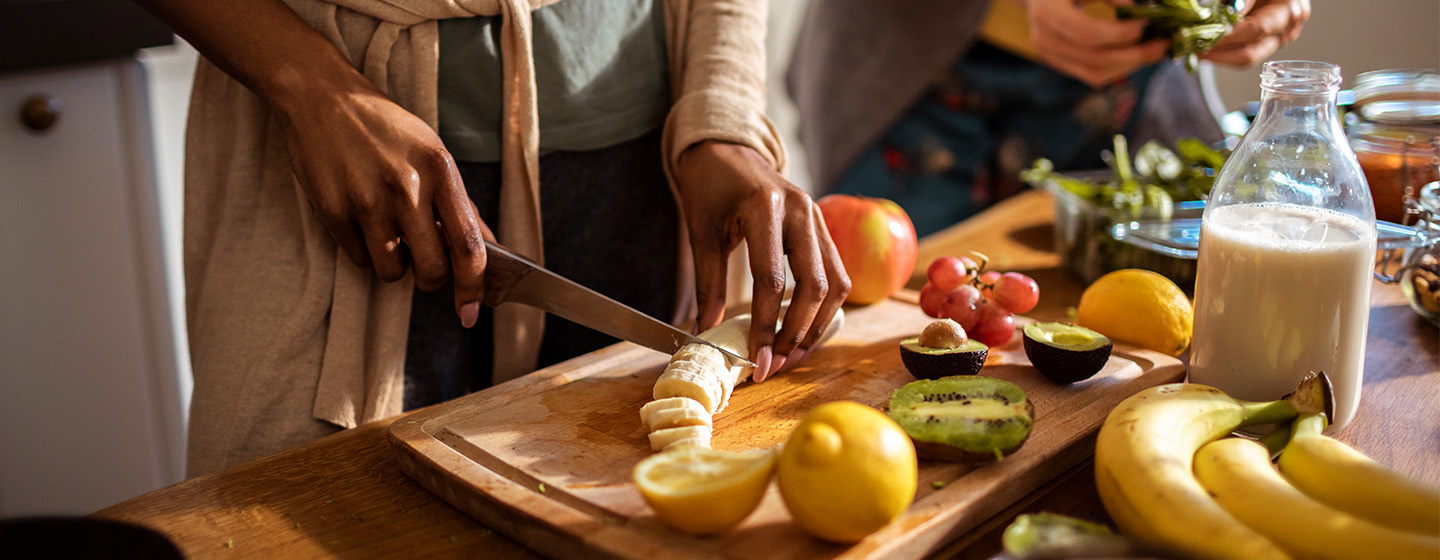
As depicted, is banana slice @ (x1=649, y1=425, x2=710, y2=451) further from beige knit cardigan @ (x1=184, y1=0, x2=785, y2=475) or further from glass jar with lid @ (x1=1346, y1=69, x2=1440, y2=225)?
glass jar with lid @ (x1=1346, y1=69, x2=1440, y2=225)

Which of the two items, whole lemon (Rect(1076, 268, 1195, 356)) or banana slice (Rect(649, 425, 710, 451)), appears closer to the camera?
banana slice (Rect(649, 425, 710, 451))

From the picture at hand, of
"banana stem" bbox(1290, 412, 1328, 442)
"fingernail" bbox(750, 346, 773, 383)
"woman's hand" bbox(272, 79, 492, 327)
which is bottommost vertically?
"fingernail" bbox(750, 346, 773, 383)

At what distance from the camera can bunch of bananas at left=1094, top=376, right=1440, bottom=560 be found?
2.32ft

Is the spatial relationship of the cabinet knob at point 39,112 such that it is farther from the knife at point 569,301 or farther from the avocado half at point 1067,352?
the avocado half at point 1067,352

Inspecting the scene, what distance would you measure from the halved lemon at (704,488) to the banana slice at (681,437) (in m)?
→ 0.10

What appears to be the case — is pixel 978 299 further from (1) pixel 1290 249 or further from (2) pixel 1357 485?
(2) pixel 1357 485

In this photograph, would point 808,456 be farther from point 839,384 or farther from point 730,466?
point 839,384

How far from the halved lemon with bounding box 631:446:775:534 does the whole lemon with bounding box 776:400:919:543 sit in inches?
1.1

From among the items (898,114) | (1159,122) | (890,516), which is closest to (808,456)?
(890,516)

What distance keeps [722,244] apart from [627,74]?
11.5 inches

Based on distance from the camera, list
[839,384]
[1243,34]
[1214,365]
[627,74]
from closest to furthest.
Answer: [1214,365] < [839,384] < [627,74] < [1243,34]

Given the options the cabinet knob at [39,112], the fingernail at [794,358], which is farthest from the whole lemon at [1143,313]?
→ the cabinet knob at [39,112]

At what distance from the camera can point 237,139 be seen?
1.20 m

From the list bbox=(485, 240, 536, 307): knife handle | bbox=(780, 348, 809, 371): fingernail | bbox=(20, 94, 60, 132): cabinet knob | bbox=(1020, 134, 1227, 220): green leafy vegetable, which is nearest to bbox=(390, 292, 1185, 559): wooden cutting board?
bbox=(780, 348, 809, 371): fingernail
